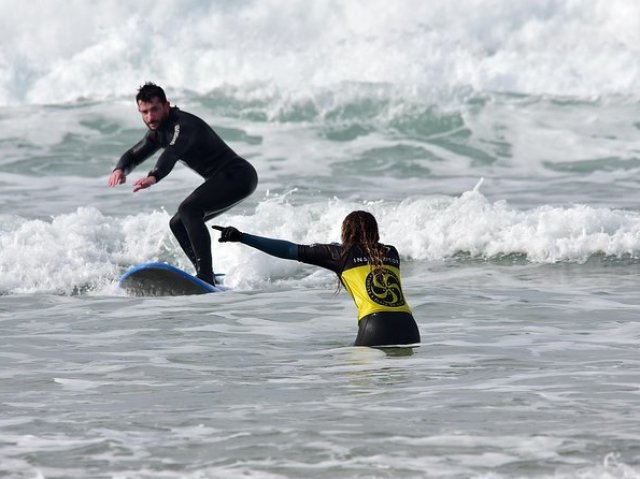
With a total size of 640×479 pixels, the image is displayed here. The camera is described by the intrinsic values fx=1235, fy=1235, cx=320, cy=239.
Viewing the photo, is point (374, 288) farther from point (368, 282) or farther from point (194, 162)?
point (194, 162)

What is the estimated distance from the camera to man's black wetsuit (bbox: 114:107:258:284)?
392 inches

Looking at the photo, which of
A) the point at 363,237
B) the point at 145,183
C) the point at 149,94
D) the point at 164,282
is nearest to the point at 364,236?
the point at 363,237

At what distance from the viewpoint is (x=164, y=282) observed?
10.3 metres

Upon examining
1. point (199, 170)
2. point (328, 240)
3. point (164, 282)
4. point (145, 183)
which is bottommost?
point (164, 282)

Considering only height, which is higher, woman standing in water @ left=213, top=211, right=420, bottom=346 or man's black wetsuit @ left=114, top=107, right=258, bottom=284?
man's black wetsuit @ left=114, top=107, right=258, bottom=284

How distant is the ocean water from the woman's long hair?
563 millimetres

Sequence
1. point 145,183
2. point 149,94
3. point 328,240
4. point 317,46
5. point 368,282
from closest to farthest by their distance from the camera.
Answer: point 368,282, point 145,183, point 149,94, point 328,240, point 317,46

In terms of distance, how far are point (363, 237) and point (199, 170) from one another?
322cm

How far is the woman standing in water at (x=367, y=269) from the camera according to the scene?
24.2ft

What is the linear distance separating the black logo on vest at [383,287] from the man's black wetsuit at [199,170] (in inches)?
116

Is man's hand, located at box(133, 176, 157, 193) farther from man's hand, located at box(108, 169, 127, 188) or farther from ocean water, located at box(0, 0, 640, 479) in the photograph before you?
ocean water, located at box(0, 0, 640, 479)

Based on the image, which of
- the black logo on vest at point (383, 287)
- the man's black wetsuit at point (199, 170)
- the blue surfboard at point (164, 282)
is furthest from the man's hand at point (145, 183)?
the black logo on vest at point (383, 287)

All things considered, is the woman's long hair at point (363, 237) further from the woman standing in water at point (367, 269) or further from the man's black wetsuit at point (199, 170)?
the man's black wetsuit at point (199, 170)

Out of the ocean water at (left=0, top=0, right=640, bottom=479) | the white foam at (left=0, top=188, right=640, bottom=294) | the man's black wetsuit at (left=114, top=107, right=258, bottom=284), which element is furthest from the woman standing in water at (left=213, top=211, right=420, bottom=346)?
the white foam at (left=0, top=188, right=640, bottom=294)
